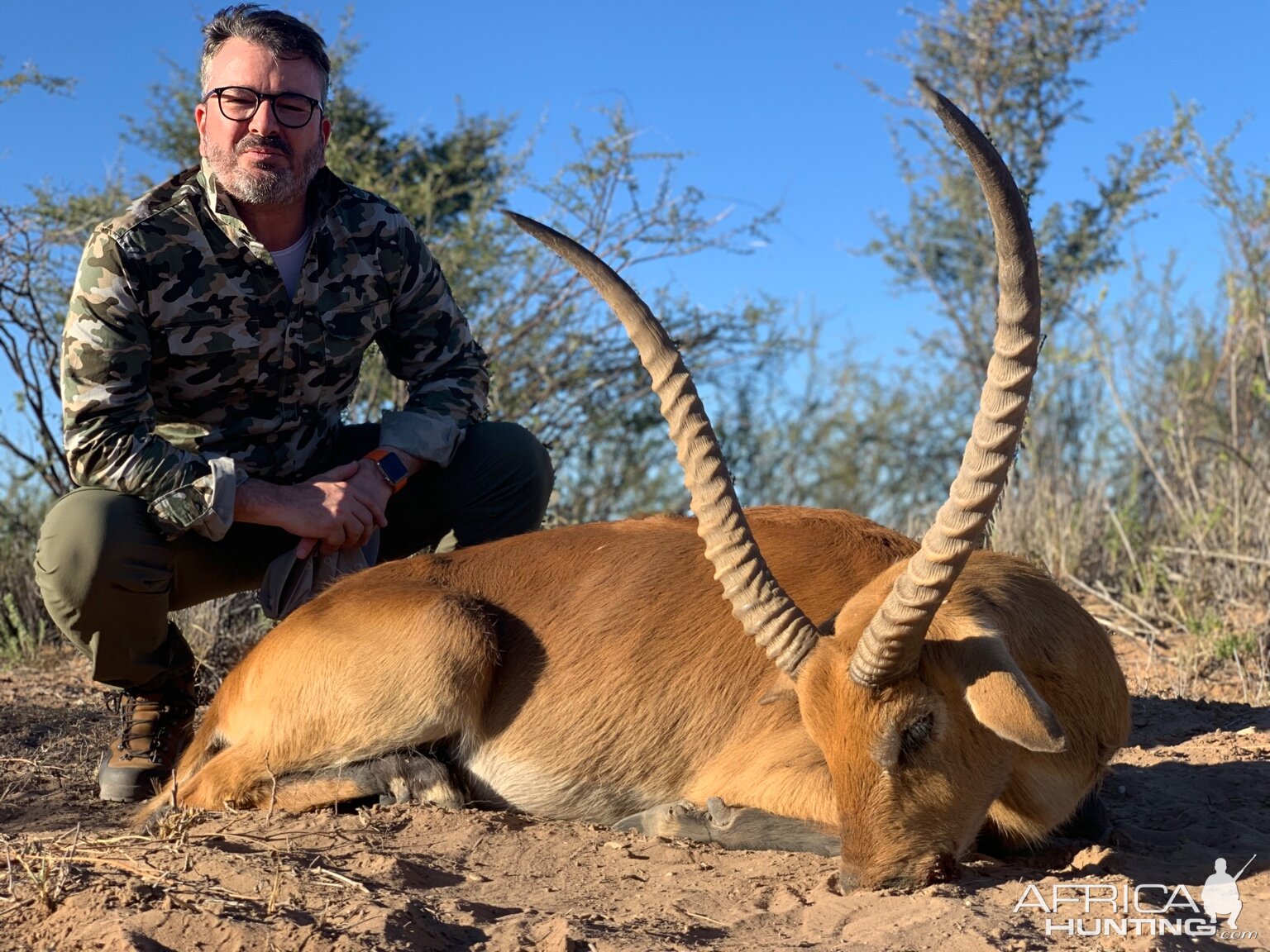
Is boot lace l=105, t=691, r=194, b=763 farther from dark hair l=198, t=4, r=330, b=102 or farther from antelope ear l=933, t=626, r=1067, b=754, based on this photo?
antelope ear l=933, t=626, r=1067, b=754

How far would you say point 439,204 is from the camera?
11055 mm

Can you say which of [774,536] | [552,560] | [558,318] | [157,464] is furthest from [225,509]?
[558,318]

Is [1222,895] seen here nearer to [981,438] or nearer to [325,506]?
[981,438]

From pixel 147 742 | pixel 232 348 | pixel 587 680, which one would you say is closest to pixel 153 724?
pixel 147 742

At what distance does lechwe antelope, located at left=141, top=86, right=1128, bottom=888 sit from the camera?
318 centimetres

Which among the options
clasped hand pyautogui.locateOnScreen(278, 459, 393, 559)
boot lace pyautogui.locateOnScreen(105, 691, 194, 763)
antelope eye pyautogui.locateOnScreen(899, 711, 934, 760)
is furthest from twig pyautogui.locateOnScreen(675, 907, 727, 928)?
boot lace pyautogui.locateOnScreen(105, 691, 194, 763)

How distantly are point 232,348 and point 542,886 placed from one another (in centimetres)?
248

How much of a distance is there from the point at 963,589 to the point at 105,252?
315cm

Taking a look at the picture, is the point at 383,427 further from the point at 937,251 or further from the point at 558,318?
the point at 937,251

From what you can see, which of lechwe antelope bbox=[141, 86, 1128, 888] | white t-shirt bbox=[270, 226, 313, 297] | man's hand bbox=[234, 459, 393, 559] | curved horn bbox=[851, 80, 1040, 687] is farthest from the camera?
white t-shirt bbox=[270, 226, 313, 297]

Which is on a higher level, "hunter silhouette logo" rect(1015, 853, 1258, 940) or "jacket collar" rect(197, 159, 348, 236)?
"jacket collar" rect(197, 159, 348, 236)

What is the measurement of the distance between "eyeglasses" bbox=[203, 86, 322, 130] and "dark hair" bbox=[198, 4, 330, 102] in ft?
0.33

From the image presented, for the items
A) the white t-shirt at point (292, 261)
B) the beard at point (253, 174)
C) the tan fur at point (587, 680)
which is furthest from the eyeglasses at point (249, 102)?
the tan fur at point (587, 680)

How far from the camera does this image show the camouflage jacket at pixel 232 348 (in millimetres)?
4504
